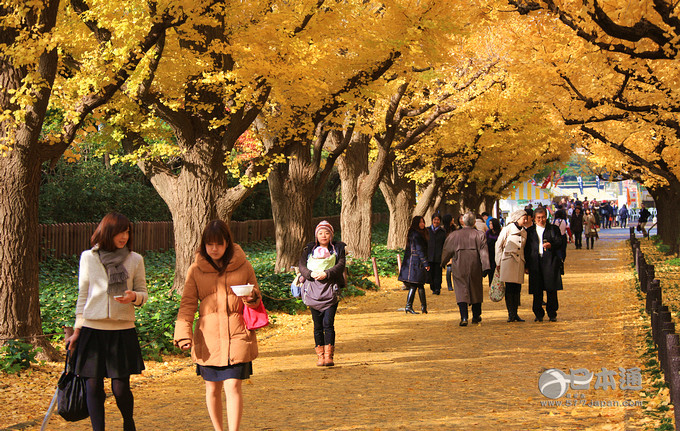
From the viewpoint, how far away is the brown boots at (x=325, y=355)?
9.83m

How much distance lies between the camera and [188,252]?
584 inches

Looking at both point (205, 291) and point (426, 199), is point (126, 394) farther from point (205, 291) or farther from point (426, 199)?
point (426, 199)

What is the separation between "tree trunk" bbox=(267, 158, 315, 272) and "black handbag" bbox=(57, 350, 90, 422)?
13.1 metres

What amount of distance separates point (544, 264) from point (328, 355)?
5030mm

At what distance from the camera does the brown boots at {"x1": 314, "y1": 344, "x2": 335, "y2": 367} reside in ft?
32.2

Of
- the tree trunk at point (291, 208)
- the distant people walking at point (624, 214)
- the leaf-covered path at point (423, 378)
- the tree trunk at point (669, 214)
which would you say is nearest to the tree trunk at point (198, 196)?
the leaf-covered path at point (423, 378)

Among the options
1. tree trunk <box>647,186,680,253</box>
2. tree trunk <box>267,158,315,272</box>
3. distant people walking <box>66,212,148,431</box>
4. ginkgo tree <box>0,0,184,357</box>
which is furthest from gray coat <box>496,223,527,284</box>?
tree trunk <box>647,186,680,253</box>

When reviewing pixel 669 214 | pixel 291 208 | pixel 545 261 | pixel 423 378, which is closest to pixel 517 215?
pixel 545 261

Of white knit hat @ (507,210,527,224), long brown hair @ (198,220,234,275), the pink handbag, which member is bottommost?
the pink handbag

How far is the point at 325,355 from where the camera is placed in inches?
388

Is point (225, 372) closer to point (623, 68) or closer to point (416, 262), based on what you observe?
point (416, 262)

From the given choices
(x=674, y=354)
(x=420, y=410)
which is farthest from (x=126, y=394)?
(x=674, y=354)

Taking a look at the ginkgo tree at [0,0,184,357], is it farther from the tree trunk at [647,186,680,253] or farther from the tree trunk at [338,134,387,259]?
the tree trunk at [647,186,680,253]

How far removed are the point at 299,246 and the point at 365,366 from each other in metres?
9.33
